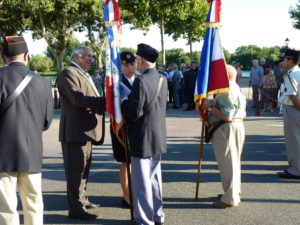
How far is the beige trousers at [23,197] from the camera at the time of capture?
3373mm

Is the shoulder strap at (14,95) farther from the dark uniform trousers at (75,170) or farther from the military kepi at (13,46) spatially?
the dark uniform trousers at (75,170)

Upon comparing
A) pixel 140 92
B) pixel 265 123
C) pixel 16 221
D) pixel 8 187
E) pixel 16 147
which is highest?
pixel 140 92

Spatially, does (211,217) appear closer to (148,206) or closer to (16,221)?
(148,206)

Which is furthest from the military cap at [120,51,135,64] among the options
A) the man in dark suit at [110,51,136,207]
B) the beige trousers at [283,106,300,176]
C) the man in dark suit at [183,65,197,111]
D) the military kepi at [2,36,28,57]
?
the man in dark suit at [183,65,197,111]

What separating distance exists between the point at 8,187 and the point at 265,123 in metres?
10.7

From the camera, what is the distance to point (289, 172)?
6.24 m

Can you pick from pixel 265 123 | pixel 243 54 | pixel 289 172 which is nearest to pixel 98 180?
pixel 289 172

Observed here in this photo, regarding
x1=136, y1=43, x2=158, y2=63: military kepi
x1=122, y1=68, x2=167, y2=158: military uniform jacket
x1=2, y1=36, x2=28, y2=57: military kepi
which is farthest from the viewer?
x1=136, y1=43, x2=158, y2=63: military kepi

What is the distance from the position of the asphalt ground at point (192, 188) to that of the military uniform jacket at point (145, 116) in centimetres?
102

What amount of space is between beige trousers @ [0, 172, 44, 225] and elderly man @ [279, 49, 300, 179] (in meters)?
4.33

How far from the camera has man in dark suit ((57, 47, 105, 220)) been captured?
14.5ft

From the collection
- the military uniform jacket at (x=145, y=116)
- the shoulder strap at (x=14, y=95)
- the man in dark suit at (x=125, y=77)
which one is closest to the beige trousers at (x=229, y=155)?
the military uniform jacket at (x=145, y=116)

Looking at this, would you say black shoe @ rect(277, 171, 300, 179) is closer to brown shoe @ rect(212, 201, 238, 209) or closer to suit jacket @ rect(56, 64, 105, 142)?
brown shoe @ rect(212, 201, 238, 209)

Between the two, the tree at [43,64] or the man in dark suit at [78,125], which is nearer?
the man in dark suit at [78,125]
